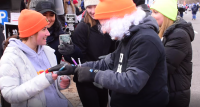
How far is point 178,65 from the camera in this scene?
2219 mm

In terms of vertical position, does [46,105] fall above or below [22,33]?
below

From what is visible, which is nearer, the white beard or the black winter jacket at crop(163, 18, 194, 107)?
the white beard

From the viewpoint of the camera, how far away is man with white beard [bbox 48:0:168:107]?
59.3 inches

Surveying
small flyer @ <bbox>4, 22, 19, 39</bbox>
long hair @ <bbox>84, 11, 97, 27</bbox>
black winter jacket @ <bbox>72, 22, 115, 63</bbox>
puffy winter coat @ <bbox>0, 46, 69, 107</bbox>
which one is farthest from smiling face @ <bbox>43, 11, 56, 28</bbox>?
Result: puffy winter coat @ <bbox>0, 46, 69, 107</bbox>

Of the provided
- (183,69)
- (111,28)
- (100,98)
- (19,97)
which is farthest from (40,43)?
(183,69)

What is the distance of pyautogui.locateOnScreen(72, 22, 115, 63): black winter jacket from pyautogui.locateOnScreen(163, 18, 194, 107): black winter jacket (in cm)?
89

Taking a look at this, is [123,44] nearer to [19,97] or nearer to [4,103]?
[19,97]

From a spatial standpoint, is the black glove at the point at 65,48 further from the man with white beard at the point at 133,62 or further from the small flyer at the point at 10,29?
the small flyer at the point at 10,29

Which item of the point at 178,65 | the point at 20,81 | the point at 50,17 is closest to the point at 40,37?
the point at 20,81

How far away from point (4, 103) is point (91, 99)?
106cm

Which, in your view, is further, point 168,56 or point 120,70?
point 168,56

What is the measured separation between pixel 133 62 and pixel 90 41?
137 cm

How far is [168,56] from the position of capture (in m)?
2.20

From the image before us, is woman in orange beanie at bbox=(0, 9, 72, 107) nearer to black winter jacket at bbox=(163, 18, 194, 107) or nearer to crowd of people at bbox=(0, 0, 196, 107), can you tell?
crowd of people at bbox=(0, 0, 196, 107)
